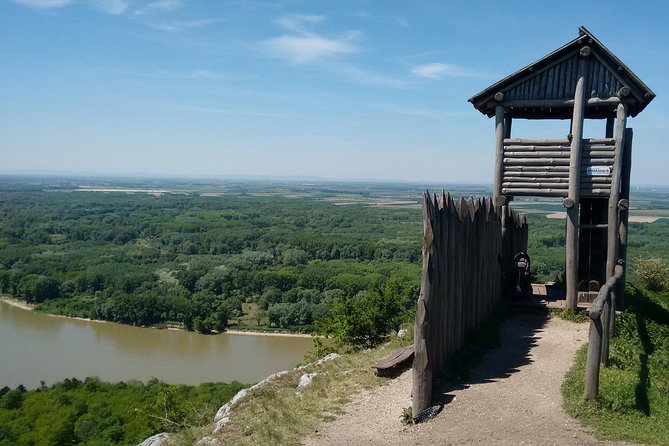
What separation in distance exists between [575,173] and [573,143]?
21.8 inches

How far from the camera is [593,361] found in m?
6.30

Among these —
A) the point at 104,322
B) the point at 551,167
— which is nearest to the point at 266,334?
the point at 104,322

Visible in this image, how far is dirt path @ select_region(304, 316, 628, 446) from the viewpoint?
5.77 meters

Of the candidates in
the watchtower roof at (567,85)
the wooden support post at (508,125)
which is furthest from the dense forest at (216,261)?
the watchtower roof at (567,85)

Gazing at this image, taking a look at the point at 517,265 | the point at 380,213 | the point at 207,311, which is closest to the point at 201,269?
the point at 207,311

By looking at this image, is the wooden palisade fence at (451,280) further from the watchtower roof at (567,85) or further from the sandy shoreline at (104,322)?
the sandy shoreline at (104,322)

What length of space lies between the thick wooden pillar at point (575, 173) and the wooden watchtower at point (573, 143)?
0.02 meters

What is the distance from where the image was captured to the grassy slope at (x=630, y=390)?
19.0 ft

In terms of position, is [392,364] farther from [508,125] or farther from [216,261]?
[216,261]

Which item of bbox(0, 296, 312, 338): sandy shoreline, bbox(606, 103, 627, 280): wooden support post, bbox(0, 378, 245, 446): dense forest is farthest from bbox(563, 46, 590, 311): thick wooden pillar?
bbox(0, 296, 312, 338): sandy shoreline

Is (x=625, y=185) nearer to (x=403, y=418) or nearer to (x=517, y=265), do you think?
(x=517, y=265)

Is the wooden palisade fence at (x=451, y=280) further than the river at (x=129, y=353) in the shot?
No

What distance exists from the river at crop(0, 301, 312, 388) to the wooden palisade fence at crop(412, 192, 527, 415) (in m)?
23.3

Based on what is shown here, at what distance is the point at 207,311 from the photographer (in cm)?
4994
